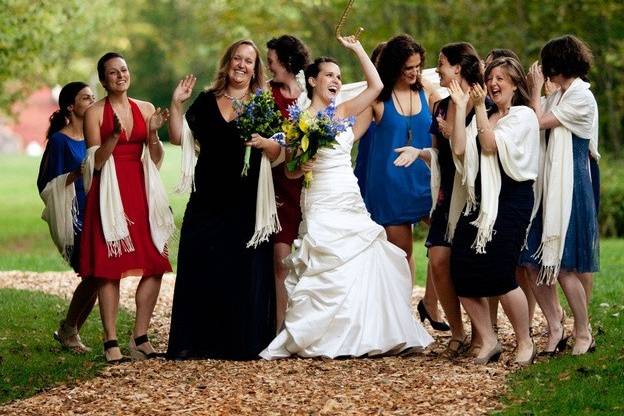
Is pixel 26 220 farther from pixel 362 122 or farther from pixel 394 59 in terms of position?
pixel 394 59

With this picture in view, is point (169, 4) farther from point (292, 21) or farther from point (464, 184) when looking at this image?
point (464, 184)

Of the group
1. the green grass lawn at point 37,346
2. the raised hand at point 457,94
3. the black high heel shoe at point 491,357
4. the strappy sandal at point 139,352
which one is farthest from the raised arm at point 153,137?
the black high heel shoe at point 491,357

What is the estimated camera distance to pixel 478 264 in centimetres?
830

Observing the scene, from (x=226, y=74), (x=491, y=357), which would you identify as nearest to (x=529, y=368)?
(x=491, y=357)

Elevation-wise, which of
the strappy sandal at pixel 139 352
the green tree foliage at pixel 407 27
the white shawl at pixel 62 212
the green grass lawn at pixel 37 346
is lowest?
the green grass lawn at pixel 37 346

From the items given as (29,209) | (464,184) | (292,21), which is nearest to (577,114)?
(464,184)

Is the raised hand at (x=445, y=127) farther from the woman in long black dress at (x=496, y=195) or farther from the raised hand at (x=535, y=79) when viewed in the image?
the raised hand at (x=535, y=79)

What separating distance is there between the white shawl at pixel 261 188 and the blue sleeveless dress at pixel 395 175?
0.88 meters

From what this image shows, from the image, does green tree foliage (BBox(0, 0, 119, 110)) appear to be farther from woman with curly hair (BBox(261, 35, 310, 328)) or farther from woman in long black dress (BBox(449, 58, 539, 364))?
woman in long black dress (BBox(449, 58, 539, 364))

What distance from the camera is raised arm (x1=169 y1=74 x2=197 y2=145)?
8.87m

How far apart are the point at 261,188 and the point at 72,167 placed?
5.95 feet

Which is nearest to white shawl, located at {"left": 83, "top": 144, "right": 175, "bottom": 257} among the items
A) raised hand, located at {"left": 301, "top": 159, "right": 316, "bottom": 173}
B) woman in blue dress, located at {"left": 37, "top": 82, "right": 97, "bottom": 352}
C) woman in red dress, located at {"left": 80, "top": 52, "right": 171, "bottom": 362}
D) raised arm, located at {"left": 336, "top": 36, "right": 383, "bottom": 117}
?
woman in red dress, located at {"left": 80, "top": 52, "right": 171, "bottom": 362}

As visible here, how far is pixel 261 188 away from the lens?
8961 mm

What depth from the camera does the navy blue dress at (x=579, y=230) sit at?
28.0 ft
